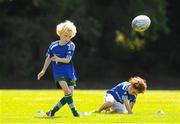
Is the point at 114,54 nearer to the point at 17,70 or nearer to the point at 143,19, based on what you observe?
the point at 17,70

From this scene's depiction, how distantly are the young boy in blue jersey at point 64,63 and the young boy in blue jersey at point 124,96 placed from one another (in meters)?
1.54

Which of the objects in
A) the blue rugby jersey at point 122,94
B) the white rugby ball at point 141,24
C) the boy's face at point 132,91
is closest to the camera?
the boy's face at point 132,91

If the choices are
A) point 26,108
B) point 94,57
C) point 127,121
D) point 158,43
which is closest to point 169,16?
point 158,43

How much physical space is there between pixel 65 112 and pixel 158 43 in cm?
3918

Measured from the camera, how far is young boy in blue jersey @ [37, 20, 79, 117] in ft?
50.8

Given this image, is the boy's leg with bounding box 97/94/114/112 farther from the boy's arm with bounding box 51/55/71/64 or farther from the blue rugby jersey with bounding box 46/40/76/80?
the boy's arm with bounding box 51/55/71/64

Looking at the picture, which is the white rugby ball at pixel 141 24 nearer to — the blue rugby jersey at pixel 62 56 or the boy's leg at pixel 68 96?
the blue rugby jersey at pixel 62 56

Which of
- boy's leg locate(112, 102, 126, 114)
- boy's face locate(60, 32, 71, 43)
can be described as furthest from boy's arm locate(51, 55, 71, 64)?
boy's leg locate(112, 102, 126, 114)

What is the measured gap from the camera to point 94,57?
2154 inches

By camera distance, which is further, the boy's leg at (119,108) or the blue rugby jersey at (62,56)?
the boy's leg at (119,108)

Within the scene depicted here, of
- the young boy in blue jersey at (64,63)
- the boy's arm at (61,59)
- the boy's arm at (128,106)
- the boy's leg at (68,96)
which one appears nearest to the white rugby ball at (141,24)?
the boy's arm at (128,106)

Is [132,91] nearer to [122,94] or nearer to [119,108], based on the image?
[122,94]

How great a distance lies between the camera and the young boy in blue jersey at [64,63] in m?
15.5

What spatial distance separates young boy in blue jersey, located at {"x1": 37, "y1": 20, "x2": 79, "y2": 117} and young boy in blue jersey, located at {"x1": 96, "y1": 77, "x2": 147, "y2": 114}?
1.54 metres
